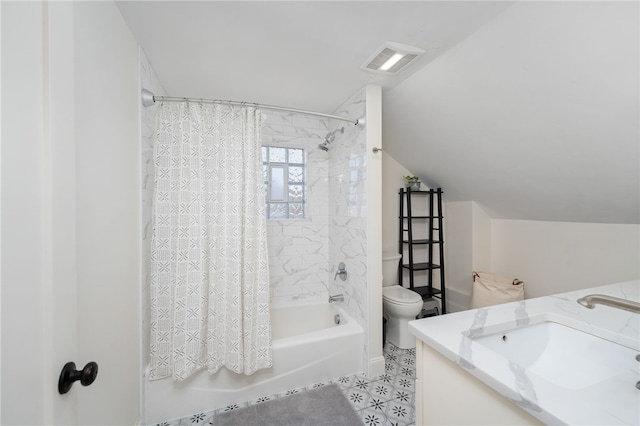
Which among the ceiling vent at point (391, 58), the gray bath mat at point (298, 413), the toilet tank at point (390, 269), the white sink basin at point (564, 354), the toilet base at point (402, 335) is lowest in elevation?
the gray bath mat at point (298, 413)

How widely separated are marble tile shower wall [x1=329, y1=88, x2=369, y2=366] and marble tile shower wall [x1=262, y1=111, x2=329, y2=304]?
0.43 ft

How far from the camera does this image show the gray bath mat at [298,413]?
1560 mm

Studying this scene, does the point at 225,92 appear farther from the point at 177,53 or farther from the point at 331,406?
the point at 331,406

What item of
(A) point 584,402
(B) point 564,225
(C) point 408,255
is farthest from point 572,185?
(A) point 584,402

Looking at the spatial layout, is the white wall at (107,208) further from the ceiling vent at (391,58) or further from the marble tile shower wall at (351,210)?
the marble tile shower wall at (351,210)

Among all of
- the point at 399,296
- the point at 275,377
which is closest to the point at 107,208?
the point at 275,377

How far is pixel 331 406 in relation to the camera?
168cm

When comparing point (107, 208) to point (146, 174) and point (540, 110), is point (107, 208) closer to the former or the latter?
point (146, 174)

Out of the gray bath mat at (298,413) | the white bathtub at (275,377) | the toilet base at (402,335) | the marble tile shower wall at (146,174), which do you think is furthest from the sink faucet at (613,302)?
the marble tile shower wall at (146,174)

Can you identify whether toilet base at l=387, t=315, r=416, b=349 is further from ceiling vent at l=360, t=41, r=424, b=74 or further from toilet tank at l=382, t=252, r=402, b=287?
ceiling vent at l=360, t=41, r=424, b=74

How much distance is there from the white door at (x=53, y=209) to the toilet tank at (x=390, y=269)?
8.38 feet

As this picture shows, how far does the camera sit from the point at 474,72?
1624mm

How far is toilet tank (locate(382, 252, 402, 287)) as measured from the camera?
297cm

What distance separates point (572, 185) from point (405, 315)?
1.74 metres
